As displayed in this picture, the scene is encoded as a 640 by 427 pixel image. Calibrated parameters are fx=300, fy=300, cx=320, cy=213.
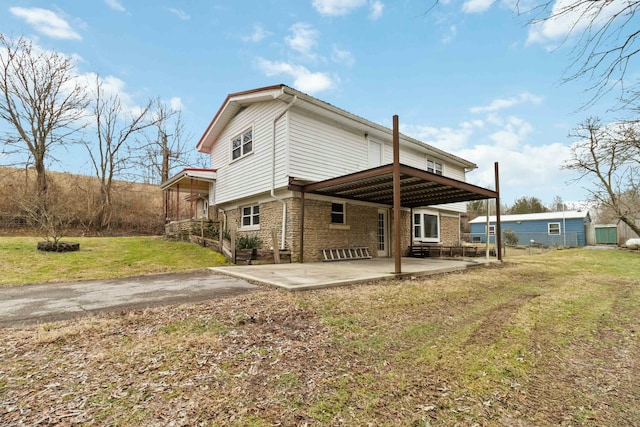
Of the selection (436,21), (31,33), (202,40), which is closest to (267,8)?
(202,40)

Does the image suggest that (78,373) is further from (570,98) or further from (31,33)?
(31,33)

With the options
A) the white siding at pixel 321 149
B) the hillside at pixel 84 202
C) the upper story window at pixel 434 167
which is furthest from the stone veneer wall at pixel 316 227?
the hillside at pixel 84 202

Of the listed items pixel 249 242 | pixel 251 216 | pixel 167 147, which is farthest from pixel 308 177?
pixel 167 147

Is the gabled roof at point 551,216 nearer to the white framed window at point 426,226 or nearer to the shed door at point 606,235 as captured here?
the shed door at point 606,235

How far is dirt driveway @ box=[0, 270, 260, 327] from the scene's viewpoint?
179 inches

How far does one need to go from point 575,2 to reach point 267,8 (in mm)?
8271

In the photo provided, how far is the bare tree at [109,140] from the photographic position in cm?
1888

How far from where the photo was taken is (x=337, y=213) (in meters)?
12.3

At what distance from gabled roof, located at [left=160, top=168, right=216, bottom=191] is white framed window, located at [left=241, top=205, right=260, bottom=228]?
2.74 metres

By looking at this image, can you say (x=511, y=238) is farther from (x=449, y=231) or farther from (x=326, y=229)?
(x=326, y=229)

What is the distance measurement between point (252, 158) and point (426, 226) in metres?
10.3

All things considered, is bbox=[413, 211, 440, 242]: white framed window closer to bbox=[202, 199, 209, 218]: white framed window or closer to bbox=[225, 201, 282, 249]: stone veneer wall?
bbox=[225, 201, 282, 249]: stone veneer wall

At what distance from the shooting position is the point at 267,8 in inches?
358

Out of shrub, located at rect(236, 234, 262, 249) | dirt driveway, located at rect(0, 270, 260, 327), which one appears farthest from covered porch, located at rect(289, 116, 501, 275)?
dirt driveway, located at rect(0, 270, 260, 327)
